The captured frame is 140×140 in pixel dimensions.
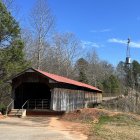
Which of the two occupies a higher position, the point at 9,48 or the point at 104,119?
the point at 9,48

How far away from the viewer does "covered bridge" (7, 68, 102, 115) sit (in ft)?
104

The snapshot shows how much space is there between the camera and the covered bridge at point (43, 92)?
104ft

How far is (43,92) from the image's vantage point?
123 ft

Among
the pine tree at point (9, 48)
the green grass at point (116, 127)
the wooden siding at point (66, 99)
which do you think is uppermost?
the pine tree at point (9, 48)

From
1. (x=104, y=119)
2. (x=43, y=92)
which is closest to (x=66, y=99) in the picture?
(x=43, y=92)

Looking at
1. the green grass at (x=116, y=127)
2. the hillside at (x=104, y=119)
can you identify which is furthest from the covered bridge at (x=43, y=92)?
the green grass at (x=116, y=127)

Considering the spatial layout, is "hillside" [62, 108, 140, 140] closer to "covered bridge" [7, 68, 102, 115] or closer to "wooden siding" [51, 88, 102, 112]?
"wooden siding" [51, 88, 102, 112]

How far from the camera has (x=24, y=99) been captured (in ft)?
117

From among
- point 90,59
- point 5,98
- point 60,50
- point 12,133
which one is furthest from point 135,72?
point 12,133

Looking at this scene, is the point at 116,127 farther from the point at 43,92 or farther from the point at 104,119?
the point at 43,92

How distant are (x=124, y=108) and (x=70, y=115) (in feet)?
23.5

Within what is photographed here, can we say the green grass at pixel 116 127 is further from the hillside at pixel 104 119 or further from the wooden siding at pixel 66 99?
the wooden siding at pixel 66 99

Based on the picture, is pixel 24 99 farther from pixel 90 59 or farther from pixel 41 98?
pixel 90 59

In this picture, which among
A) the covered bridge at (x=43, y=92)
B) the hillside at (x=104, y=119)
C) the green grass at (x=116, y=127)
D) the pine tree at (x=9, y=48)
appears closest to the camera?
the green grass at (x=116, y=127)
